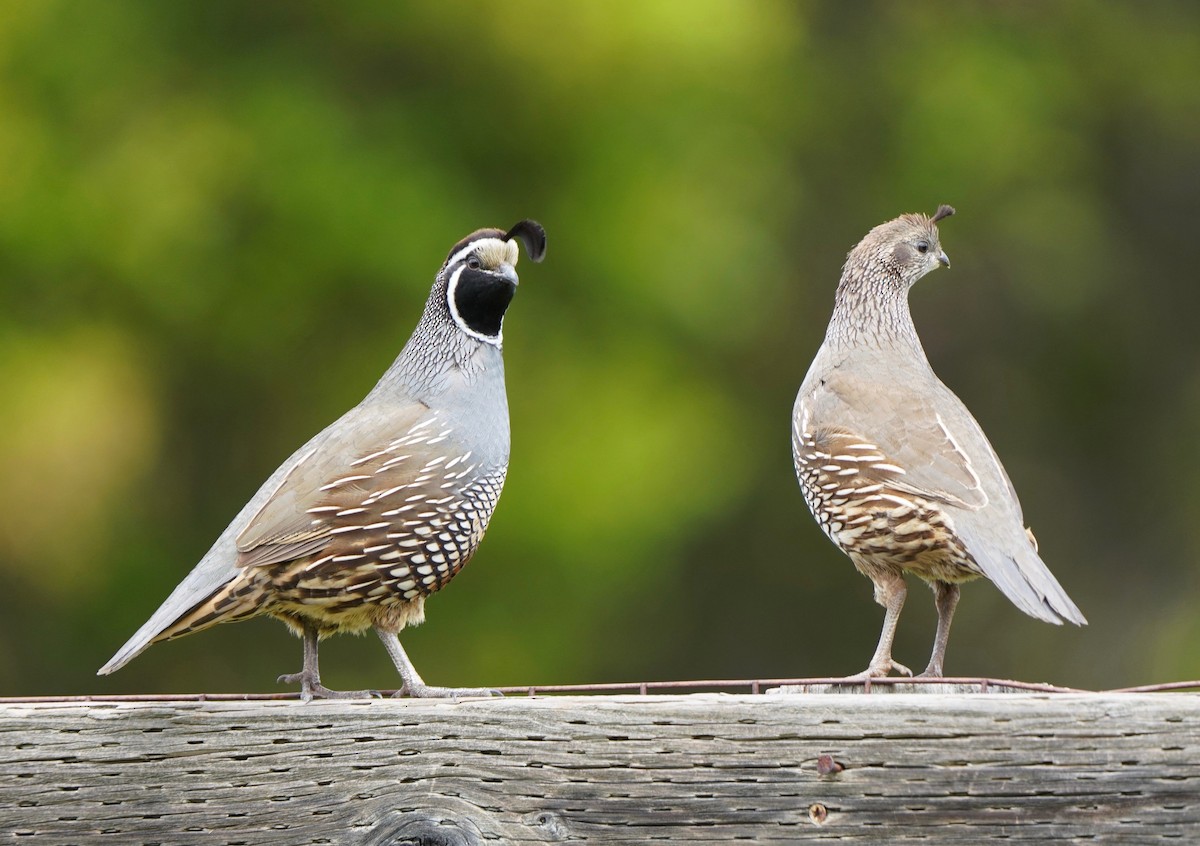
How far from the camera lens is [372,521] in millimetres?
3838

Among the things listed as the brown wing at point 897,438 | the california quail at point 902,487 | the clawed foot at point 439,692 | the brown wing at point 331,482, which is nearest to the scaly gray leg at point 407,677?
the clawed foot at point 439,692

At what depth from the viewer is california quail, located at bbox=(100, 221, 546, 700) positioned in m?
3.69

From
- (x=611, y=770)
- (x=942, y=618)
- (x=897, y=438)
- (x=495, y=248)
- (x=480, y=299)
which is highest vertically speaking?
(x=495, y=248)

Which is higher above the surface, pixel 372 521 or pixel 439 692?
pixel 372 521

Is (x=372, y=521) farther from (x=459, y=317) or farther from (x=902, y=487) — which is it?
(x=902, y=487)

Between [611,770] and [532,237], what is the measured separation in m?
2.09

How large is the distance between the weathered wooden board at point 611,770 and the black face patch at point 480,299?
6.89 ft

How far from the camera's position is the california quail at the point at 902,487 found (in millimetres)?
3883

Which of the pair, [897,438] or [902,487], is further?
[897,438]

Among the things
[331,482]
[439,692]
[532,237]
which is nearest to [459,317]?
[532,237]

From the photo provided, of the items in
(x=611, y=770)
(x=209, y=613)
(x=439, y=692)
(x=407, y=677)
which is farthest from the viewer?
(x=407, y=677)

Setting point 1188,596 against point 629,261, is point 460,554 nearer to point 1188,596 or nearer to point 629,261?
point 629,261

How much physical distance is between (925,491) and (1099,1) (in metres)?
8.21

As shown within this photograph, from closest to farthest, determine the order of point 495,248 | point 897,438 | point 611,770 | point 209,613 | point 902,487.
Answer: point 611,770
point 209,613
point 902,487
point 897,438
point 495,248
